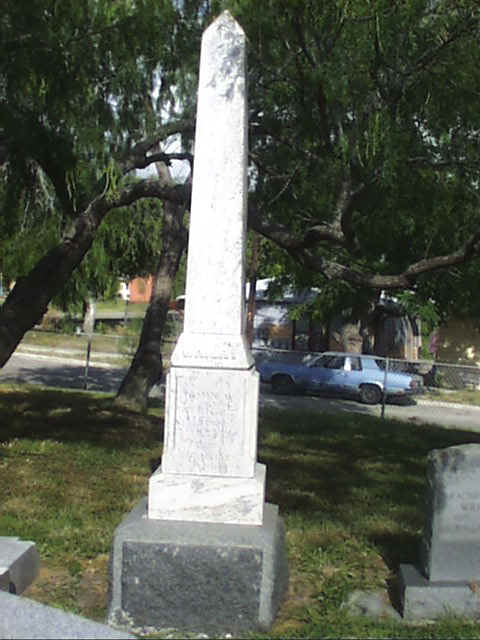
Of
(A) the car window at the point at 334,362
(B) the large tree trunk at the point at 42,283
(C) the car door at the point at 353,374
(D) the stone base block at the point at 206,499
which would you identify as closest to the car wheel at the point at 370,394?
(C) the car door at the point at 353,374

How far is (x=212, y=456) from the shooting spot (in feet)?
15.3

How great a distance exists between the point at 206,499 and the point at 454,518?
1.61 m

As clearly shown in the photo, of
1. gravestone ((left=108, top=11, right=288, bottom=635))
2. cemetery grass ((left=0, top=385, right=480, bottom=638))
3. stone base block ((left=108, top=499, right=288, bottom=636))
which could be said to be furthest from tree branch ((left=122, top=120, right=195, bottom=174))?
stone base block ((left=108, top=499, right=288, bottom=636))

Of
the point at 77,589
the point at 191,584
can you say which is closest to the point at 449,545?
the point at 191,584

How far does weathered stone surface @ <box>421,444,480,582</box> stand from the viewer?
4.66 m

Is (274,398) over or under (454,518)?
under

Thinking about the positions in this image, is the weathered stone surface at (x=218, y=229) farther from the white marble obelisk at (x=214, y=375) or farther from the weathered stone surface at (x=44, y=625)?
the weathered stone surface at (x=44, y=625)

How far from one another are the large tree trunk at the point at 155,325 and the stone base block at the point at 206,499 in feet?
30.1

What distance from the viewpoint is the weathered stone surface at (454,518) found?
15.3ft

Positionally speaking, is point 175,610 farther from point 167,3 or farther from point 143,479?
point 167,3

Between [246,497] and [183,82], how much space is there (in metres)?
6.03

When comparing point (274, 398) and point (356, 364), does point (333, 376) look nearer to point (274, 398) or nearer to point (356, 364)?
point (356, 364)

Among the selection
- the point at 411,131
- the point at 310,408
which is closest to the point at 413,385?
the point at 310,408

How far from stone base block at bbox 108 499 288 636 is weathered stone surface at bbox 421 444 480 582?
3.74 ft
